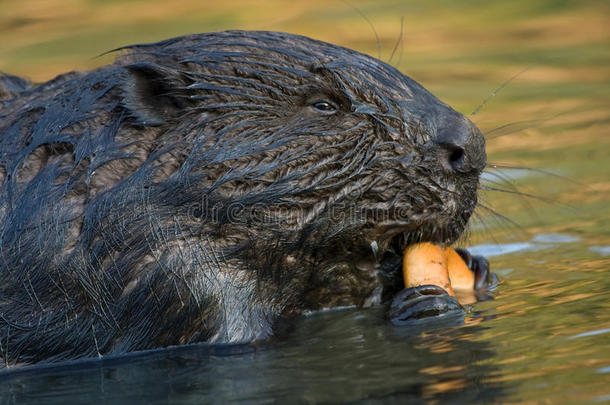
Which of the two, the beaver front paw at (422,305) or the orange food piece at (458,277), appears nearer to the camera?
the beaver front paw at (422,305)

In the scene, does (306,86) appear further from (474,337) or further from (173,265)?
(474,337)

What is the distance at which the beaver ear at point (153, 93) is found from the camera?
4793mm

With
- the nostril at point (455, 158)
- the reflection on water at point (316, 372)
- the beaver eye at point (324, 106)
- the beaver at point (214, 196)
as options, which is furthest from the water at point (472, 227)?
the beaver eye at point (324, 106)

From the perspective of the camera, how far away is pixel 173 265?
4629 mm

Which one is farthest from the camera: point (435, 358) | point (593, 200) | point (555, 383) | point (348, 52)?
point (593, 200)

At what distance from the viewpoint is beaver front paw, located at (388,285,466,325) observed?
15.3 feet

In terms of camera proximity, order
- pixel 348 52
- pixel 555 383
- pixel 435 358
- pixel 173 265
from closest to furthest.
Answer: pixel 555 383
pixel 435 358
pixel 173 265
pixel 348 52

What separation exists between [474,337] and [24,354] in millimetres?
1973

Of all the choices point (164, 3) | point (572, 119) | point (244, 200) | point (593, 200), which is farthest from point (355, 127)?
point (164, 3)

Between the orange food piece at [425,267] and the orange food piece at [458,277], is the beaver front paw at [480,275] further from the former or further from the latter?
the orange food piece at [425,267]

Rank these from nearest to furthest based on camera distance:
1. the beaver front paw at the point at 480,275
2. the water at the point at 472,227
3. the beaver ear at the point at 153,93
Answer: the water at the point at 472,227 → the beaver ear at the point at 153,93 → the beaver front paw at the point at 480,275

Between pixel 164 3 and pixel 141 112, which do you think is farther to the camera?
pixel 164 3

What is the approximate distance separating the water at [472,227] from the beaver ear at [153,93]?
41.2 inches

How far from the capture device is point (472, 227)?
22.5ft
